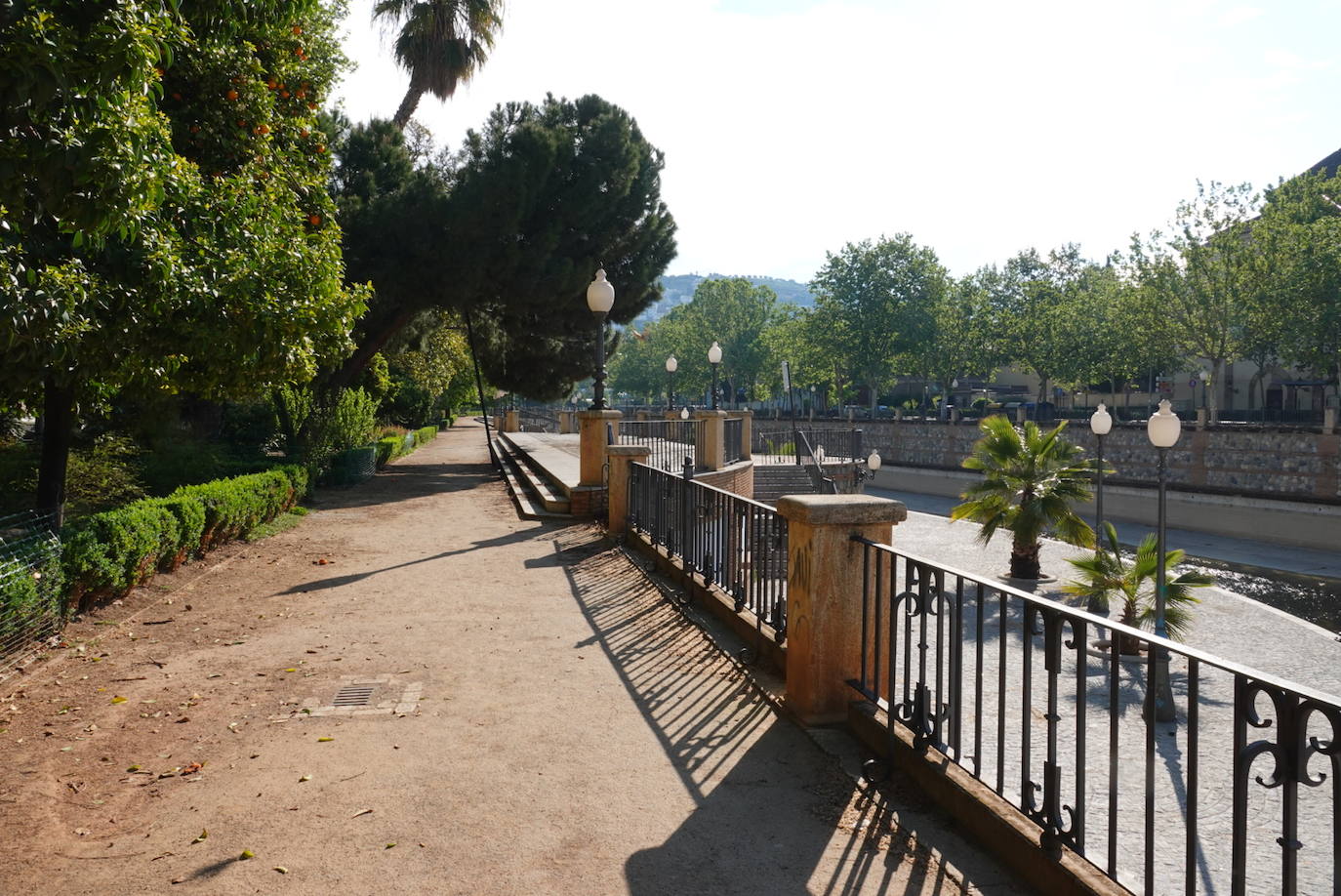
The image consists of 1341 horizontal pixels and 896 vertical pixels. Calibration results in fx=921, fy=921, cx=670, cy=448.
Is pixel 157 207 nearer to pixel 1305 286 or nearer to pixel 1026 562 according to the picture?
pixel 1026 562

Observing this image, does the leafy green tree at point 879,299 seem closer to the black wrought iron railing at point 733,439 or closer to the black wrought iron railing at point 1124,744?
the black wrought iron railing at point 733,439

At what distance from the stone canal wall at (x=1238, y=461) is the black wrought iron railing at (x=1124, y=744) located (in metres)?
22.4

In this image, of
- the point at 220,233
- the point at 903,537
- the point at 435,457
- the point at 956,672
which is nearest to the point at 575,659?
the point at 956,672

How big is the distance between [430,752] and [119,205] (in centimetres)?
409

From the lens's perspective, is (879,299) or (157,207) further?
(879,299)

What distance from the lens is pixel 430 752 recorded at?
Result: 4.84m

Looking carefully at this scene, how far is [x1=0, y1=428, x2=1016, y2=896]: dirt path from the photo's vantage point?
3570mm

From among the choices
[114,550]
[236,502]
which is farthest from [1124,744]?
[236,502]

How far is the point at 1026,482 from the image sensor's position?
17.6 metres

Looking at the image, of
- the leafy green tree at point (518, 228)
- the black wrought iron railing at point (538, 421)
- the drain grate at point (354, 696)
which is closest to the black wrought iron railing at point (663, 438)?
the leafy green tree at point (518, 228)

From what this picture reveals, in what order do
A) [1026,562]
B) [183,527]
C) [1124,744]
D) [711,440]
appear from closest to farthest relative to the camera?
[1124,744], [183,527], [1026,562], [711,440]

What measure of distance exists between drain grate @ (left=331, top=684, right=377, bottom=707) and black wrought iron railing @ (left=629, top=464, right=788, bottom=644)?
105 inches

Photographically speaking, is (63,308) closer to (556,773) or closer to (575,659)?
(575,659)

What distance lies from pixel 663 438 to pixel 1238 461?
23.5m
